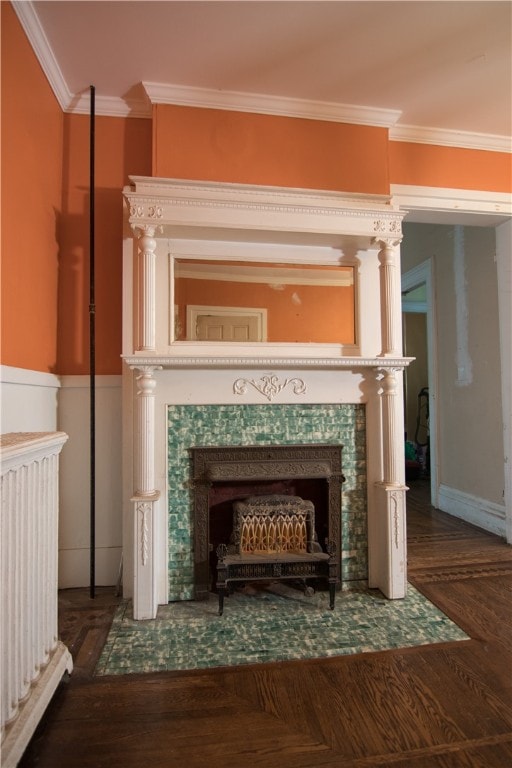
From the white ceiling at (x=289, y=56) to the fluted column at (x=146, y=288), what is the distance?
0.89m

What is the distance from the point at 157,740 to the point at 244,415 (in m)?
1.35

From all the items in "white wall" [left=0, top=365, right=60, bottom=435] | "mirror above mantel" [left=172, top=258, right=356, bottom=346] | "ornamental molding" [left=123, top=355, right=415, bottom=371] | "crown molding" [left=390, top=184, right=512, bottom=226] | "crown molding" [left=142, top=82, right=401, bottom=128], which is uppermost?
"crown molding" [left=142, top=82, right=401, bottom=128]

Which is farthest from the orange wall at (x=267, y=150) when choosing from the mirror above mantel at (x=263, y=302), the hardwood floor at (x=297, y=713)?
the hardwood floor at (x=297, y=713)

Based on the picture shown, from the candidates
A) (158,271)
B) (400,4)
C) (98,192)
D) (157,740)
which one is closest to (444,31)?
(400,4)

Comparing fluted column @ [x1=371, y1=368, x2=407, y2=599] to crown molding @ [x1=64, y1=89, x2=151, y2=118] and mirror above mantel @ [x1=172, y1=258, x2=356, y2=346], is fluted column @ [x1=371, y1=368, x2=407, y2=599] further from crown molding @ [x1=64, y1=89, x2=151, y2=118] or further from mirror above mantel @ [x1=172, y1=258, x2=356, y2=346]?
crown molding @ [x1=64, y1=89, x2=151, y2=118]

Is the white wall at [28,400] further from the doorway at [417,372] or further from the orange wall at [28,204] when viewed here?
the doorway at [417,372]

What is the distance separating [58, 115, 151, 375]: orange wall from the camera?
6.97ft

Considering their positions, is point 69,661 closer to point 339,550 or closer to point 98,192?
point 339,550

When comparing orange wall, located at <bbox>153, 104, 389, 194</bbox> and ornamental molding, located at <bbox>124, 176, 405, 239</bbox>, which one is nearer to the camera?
ornamental molding, located at <bbox>124, 176, 405, 239</bbox>

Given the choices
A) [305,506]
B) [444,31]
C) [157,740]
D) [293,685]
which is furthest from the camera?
[305,506]

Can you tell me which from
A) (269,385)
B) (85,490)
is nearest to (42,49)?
(269,385)

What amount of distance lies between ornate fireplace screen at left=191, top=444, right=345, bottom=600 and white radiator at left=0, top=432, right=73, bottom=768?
2.44 ft

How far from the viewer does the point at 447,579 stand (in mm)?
2199

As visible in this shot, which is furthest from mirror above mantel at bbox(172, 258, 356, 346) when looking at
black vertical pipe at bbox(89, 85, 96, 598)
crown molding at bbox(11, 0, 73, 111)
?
crown molding at bbox(11, 0, 73, 111)
